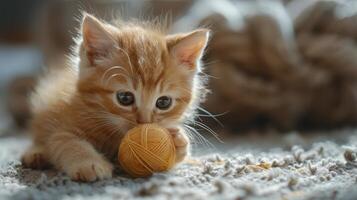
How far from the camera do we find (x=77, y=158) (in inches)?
52.9

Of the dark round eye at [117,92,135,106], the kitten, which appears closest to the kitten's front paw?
the kitten

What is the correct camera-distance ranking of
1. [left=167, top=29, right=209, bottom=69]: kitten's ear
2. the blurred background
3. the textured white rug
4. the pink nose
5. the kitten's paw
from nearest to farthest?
the textured white rug, the kitten's paw, the pink nose, [left=167, top=29, right=209, bottom=69]: kitten's ear, the blurred background

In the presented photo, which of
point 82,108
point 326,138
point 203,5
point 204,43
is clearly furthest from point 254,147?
point 203,5

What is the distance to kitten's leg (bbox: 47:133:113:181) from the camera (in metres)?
1.28

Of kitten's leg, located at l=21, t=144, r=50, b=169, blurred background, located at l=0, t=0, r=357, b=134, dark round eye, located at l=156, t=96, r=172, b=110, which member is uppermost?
blurred background, located at l=0, t=0, r=357, b=134

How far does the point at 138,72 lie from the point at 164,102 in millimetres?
117

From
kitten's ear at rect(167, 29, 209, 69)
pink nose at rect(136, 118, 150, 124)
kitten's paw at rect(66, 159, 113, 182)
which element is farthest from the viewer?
kitten's ear at rect(167, 29, 209, 69)

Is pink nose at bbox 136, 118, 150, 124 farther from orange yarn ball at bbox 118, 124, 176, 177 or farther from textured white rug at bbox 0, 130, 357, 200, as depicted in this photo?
textured white rug at bbox 0, 130, 357, 200

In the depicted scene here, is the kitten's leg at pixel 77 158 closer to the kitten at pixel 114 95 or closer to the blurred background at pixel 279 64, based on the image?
the kitten at pixel 114 95

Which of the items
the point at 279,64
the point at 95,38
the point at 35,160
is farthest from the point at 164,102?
the point at 279,64

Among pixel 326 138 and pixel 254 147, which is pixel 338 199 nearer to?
pixel 254 147

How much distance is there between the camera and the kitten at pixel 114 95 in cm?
141

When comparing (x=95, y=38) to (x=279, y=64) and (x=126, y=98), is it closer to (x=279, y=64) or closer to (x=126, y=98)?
(x=126, y=98)

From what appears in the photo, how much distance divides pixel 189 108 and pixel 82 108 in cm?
32
